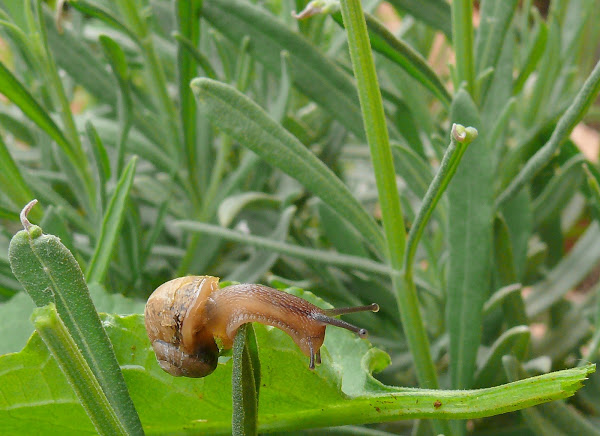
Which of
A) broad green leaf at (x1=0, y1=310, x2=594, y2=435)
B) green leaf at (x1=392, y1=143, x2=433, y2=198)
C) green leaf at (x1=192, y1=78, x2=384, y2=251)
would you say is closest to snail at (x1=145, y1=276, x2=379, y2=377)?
broad green leaf at (x1=0, y1=310, x2=594, y2=435)

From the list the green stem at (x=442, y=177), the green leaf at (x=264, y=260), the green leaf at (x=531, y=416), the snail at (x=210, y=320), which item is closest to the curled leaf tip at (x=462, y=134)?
the green stem at (x=442, y=177)

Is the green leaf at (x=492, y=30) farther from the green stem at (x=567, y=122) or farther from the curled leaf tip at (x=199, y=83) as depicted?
the curled leaf tip at (x=199, y=83)

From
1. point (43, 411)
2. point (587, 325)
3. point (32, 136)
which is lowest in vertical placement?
point (32, 136)

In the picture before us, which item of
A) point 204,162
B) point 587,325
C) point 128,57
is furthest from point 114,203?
point 587,325

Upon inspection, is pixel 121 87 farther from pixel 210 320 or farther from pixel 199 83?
pixel 210 320

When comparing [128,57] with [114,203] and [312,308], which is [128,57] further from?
[312,308]

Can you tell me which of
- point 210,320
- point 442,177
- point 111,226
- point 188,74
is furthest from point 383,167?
point 188,74
